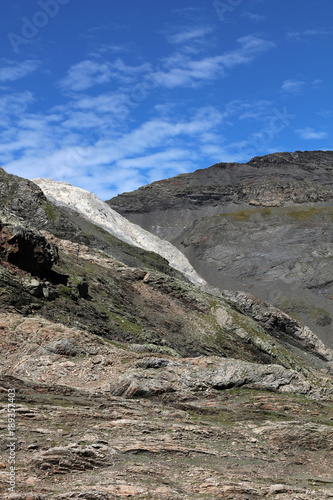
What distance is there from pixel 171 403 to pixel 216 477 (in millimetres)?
8329

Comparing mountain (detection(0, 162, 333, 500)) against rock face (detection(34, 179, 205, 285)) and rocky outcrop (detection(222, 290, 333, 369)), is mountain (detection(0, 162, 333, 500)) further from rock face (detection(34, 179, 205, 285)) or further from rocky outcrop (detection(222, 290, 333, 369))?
rock face (detection(34, 179, 205, 285))

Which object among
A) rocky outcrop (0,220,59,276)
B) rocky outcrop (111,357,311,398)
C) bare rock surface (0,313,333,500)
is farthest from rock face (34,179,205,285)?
rocky outcrop (111,357,311,398)

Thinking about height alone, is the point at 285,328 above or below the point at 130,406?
above

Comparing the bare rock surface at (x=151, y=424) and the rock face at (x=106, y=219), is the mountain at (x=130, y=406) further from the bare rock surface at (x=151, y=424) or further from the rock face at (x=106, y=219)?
the rock face at (x=106, y=219)

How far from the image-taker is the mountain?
1371 centimetres

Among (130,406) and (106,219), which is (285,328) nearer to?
(130,406)

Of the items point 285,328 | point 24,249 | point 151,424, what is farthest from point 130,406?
point 285,328

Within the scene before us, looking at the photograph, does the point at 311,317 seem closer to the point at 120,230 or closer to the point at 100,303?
the point at 120,230

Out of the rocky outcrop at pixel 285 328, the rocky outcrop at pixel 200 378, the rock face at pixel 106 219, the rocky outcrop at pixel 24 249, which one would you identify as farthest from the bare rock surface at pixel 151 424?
the rock face at pixel 106 219

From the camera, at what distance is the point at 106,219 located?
540 ft

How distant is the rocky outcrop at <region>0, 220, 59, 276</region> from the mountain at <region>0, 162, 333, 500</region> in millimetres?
109

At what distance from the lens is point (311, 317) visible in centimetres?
14238

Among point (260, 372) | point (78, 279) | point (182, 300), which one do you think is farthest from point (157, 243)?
point (260, 372)

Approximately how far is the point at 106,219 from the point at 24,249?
126 meters
